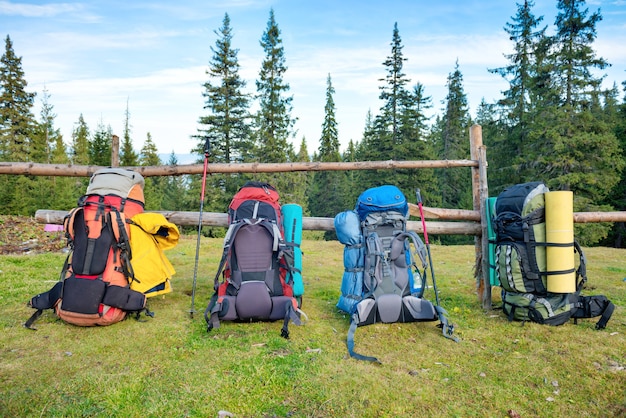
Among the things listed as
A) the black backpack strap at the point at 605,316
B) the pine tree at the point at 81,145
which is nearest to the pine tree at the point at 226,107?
the pine tree at the point at 81,145

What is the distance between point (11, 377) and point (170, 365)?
129 cm

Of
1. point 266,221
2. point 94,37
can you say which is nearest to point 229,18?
point 94,37

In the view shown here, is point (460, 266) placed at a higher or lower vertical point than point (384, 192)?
lower

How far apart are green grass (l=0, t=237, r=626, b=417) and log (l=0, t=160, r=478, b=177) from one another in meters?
2.01

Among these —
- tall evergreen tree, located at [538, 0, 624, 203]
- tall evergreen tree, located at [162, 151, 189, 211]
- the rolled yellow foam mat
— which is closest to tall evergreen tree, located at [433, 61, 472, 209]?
tall evergreen tree, located at [538, 0, 624, 203]

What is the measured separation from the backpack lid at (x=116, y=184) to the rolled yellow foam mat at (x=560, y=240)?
5215 mm

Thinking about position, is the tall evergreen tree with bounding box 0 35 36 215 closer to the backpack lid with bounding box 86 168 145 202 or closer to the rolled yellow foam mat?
the backpack lid with bounding box 86 168 145 202

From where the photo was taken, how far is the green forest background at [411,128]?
22.2m

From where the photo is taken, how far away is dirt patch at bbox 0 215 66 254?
11562 mm

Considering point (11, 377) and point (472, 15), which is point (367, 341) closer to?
point (11, 377)

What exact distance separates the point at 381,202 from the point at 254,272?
1.87 m

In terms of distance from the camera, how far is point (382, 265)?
15.1ft

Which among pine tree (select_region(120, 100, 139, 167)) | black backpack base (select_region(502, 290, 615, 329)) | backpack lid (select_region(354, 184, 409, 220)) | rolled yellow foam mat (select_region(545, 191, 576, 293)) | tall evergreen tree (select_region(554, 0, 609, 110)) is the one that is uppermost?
tall evergreen tree (select_region(554, 0, 609, 110))

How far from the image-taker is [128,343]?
399cm
